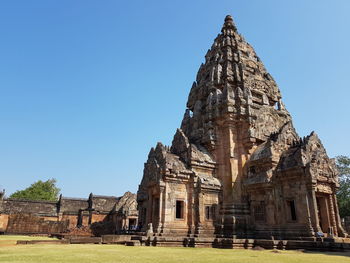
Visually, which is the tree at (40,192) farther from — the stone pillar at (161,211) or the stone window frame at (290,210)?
the stone window frame at (290,210)

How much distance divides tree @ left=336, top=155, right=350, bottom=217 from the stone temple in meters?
19.6

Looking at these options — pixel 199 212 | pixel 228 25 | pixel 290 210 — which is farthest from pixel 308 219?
pixel 228 25

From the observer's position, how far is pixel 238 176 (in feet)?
71.5

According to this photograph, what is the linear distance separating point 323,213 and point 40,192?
59.7 metres

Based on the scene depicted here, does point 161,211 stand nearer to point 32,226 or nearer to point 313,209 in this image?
point 313,209

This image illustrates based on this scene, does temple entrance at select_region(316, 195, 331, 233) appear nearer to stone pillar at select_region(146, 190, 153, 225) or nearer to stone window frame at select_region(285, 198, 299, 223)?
Result: stone window frame at select_region(285, 198, 299, 223)

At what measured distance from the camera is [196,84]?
A: 2953 cm

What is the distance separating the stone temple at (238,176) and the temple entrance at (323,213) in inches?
2.7

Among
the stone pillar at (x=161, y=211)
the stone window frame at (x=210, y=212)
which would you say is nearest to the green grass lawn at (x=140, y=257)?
the stone pillar at (x=161, y=211)

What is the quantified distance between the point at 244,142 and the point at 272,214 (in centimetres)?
609

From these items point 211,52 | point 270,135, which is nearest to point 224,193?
point 270,135

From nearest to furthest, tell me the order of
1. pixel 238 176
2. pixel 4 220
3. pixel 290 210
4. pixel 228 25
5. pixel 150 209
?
pixel 290 210
pixel 150 209
pixel 238 176
pixel 228 25
pixel 4 220

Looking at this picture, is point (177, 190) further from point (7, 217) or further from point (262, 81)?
point (7, 217)

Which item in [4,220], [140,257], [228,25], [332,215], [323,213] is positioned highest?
[228,25]
